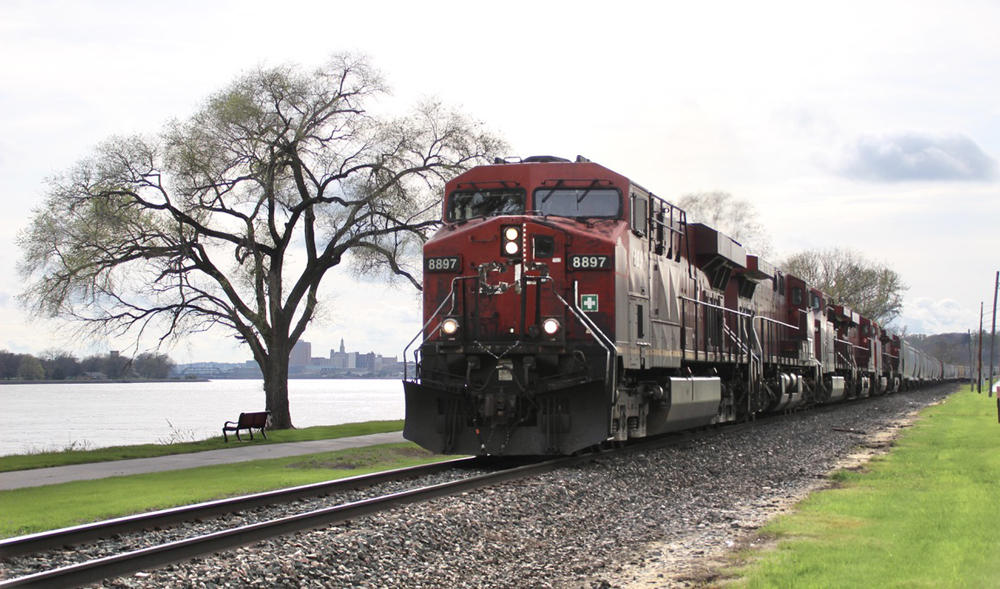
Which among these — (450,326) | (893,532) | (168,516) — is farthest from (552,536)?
(450,326)

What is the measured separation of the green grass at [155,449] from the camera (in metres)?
18.1

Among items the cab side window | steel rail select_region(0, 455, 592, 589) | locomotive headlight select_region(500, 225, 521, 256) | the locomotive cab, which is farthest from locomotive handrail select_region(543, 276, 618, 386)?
steel rail select_region(0, 455, 592, 589)

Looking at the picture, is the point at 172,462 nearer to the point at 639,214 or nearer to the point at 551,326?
the point at 551,326

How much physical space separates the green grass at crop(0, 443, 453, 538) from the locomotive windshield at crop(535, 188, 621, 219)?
486cm

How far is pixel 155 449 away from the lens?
819 inches

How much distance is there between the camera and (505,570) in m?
7.77

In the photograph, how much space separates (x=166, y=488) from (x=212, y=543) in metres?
6.17

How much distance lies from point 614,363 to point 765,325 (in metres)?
12.3

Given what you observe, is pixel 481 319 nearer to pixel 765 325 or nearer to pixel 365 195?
pixel 765 325

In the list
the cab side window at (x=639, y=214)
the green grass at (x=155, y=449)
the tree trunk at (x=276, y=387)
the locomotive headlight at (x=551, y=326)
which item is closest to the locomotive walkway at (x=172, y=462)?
the green grass at (x=155, y=449)

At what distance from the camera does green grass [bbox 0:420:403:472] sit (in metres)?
18.1

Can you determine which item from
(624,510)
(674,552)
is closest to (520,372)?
(624,510)

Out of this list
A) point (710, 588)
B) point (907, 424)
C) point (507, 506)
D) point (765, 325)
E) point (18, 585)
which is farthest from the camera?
point (907, 424)

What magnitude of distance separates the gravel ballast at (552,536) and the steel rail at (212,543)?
14 centimetres
